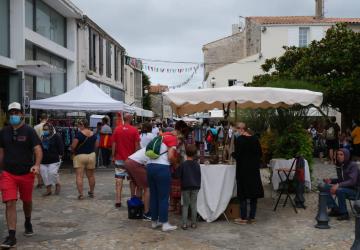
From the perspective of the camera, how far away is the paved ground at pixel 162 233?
21.6 feet

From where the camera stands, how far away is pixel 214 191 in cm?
808

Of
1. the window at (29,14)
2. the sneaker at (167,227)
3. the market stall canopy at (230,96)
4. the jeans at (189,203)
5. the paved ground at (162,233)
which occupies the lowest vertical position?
the paved ground at (162,233)

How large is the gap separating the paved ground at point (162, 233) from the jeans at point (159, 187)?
29cm

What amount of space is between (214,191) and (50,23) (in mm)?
15191

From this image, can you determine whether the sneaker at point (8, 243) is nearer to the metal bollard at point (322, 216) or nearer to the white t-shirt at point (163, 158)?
the white t-shirt at point (163, 158)

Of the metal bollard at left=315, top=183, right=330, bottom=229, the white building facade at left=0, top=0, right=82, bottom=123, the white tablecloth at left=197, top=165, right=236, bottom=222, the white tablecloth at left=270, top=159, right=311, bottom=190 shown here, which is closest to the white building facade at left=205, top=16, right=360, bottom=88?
the white building facade at left=0, top=0, right=82, bottom=123

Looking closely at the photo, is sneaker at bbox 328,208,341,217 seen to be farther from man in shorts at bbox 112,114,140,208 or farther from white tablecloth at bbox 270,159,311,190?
man in shorts at bbox 112,114,140,208

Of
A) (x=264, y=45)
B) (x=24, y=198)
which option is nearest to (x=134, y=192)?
(x=24, y=198)

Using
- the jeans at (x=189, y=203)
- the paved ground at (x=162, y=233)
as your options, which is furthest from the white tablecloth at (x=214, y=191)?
the jeans at (x=189, y=203)

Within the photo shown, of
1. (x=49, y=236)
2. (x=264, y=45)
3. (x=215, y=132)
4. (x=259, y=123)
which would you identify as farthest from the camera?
(x=264, y=45)

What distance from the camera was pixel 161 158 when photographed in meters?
7.31

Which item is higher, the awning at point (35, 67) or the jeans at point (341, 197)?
the awning at point (35, 67)

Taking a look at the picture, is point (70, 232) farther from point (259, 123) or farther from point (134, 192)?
point (259, 123)

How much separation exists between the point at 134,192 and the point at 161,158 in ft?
5.84
